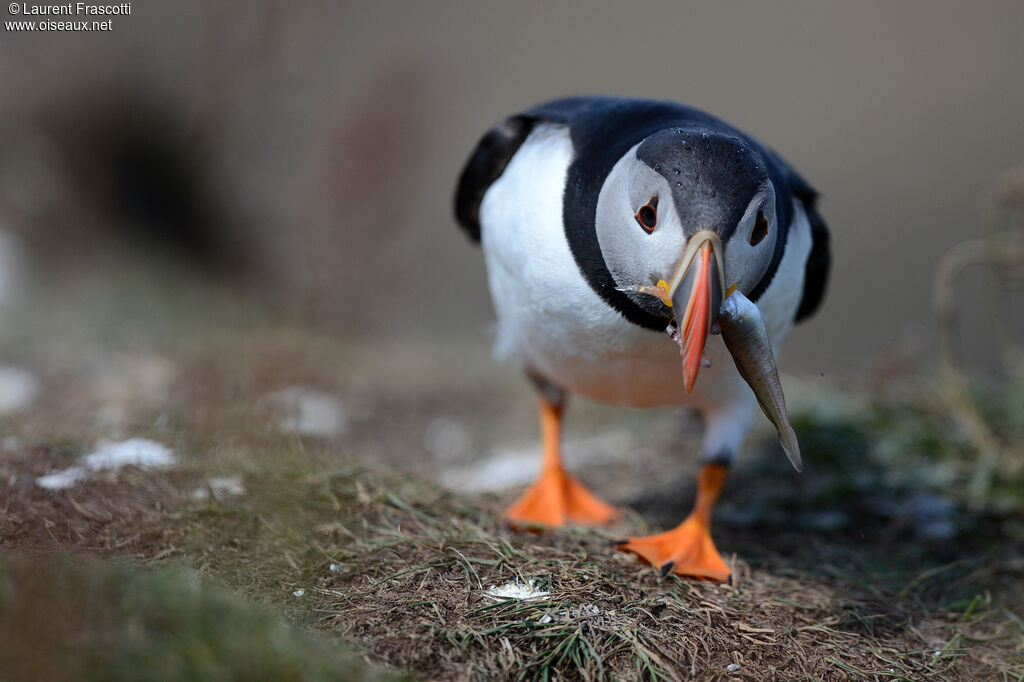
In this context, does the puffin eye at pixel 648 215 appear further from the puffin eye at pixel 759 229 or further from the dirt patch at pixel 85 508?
the dirt patch at pixel 85 508

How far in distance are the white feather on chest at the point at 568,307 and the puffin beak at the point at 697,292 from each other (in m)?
0.58

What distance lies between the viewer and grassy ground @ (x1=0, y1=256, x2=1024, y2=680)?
2.18m

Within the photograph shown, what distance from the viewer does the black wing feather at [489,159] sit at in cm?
378

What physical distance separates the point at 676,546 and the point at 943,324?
2.49 m

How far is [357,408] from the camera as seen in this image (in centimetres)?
593

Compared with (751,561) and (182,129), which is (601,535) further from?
(182,129)

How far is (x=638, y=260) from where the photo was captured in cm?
261

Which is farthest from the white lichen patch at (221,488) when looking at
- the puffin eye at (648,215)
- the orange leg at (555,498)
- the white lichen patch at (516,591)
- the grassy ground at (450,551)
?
the puffin eye at (648,215)

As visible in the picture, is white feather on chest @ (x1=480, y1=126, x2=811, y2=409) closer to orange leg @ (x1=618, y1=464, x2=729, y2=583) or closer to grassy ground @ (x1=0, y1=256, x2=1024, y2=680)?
orange leg @ (x1=618, y1=464, x2=729, y2=583)

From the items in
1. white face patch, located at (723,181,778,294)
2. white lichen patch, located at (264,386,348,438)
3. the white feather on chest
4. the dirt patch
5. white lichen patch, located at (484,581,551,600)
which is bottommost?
white lichen patch, located at (264,386,348,438)

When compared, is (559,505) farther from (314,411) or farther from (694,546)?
(314,411)

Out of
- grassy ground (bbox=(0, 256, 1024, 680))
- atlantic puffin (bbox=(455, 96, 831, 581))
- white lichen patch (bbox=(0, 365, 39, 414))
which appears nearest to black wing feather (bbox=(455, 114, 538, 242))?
atlantic puffin (bbox=(455, 96, 831, 581))

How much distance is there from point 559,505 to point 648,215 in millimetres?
1842

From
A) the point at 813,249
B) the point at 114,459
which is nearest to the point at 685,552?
the point at 813,249
